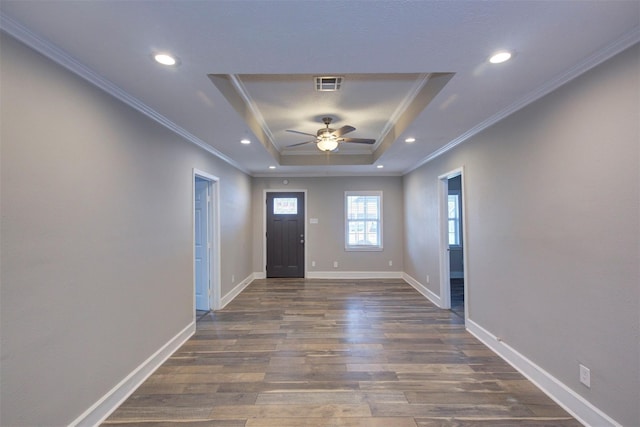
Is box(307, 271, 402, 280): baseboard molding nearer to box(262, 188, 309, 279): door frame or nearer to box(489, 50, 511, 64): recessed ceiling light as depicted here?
box(262, 188, 309, 279): door frame

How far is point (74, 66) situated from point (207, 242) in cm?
291

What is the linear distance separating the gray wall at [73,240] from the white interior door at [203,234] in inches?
54.9

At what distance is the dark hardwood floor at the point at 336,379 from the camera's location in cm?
204

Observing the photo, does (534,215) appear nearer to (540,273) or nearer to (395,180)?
(540,273)

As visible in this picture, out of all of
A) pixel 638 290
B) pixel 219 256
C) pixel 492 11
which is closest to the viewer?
pixel 492 11

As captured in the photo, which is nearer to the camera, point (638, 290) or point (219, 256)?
point (638, 290)

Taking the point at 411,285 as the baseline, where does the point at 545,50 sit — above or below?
above

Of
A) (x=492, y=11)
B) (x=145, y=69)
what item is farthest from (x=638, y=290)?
(x=145, y=69)

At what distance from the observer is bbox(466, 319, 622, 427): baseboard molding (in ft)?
6.12

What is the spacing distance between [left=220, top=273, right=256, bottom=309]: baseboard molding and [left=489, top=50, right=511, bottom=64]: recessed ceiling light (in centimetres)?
456

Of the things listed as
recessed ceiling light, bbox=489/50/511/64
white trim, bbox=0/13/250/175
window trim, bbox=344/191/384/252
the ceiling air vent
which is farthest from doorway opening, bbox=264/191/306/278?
recessed ceiling light, bbox=489/50/511/64

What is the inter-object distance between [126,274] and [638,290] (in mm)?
3588

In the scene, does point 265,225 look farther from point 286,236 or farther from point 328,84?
point 328,84

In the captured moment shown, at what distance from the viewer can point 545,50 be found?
5.61ft
